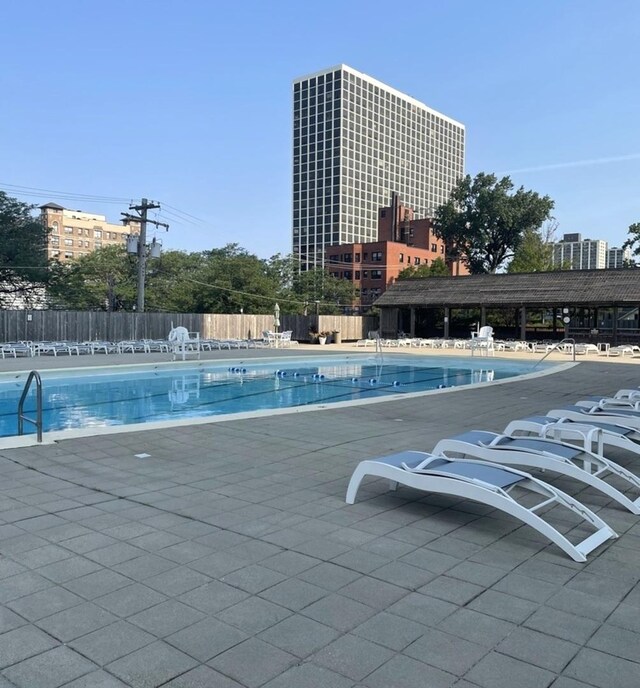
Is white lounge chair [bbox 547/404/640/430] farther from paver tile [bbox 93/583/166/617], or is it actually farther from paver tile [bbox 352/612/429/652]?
paver tile [bbox 93/583/166/617]

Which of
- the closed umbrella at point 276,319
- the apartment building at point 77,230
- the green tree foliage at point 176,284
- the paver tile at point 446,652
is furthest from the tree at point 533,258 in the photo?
the apartment building at point 77,230

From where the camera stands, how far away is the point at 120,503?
396 centimetres

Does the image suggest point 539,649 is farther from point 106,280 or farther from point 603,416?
point 106,280

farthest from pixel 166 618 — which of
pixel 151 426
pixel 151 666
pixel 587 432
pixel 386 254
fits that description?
pixel 386 254

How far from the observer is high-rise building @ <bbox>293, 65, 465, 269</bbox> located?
399ft

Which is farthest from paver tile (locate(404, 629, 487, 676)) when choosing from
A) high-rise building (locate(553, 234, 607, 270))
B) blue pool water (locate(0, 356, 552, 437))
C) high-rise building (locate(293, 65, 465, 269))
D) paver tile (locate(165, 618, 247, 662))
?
high-rise building (locate(553, 234, 607, 270))

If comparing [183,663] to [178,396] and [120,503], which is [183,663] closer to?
[120,503]

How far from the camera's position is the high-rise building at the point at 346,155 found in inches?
4783

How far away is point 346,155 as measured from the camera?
122750mm

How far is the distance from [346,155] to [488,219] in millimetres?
73692

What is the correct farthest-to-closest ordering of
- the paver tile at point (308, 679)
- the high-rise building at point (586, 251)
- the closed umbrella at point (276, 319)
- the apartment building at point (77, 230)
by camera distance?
the high-rise building at point (586, 251)
the apartment building at point (77, 230)
the closed umbrella at point (276, 319)
the paver tile at point (308, 679)

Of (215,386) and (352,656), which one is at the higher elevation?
(352,656)

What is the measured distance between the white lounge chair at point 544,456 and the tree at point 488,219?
173ft

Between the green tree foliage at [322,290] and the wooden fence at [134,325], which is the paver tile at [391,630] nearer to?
the wooden fence at [134,325]
